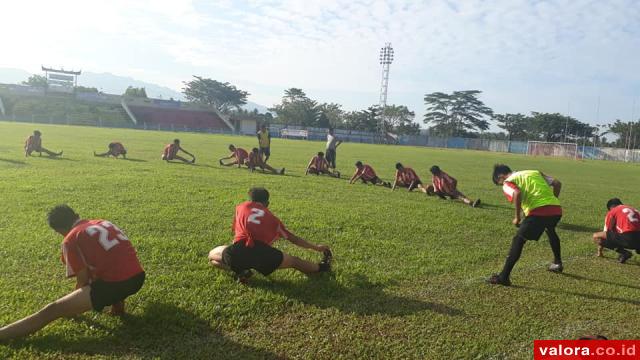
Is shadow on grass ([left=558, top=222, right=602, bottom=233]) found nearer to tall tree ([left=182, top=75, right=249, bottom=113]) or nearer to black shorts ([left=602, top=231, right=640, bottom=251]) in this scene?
black shorts ([left=602, top=231, right=640, bottom=251])

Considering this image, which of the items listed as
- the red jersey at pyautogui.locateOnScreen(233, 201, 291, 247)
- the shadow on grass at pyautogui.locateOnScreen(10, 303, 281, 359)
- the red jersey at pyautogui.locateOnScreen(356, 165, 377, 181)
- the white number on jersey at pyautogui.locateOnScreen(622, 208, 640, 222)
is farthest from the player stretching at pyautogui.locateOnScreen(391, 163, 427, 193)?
the shadow on grass at pyautogui.locateOnScreen(10, 303, 281, 359)

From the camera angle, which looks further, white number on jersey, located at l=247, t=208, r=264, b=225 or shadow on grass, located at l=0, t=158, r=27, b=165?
shadow on grass, located at l=0, t=158, r=27, b=165

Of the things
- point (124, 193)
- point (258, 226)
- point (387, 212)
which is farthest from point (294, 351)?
point (124, 193)

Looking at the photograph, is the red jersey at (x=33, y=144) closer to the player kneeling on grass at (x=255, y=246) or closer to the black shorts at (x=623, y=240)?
the player kneeling on grass at (x=255, y=246)

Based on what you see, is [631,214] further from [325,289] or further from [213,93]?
[213,93]

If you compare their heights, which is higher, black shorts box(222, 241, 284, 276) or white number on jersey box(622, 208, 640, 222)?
white number on jersey box(622, 208, 640, 222)

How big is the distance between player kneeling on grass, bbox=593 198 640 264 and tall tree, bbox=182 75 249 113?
100489 millimetres

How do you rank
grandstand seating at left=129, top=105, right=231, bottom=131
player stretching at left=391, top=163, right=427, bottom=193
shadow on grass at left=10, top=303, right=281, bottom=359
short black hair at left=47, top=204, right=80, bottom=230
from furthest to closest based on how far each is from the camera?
1. grandstand seating at left=129, top=105, right=231, bottom=131
2. player stretching at left=391, top=163, right=427, bottom=193
3. short black hair at left=47, top=204, right=80, bottom=230
4. shadow on grass at left=10, top=303, right=281, bottom=359

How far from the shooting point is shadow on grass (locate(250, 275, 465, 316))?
466 centimetres

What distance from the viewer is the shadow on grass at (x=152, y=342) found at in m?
3.59

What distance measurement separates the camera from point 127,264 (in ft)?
13.1

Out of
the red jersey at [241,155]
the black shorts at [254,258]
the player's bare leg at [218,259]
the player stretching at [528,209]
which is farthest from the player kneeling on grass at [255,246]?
the red jersey at [241,155]

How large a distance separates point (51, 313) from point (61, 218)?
0.82 metres

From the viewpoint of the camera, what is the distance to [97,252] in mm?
3857
